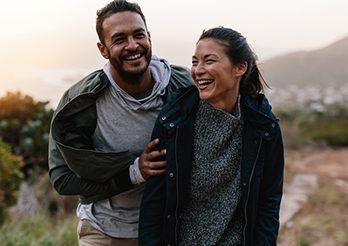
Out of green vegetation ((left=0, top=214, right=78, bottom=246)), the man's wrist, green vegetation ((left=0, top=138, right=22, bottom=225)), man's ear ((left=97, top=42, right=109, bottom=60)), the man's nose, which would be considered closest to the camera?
the man's wrist

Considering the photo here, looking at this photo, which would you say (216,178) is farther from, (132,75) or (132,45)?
(132,45)

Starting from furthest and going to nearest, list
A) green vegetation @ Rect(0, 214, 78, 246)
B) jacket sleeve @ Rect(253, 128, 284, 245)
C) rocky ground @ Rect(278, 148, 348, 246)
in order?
rocky ground @ Rect(278, 148, 348, 246), green vegetation @ Rect(0, 214, 78, 246), jacket sleeve @ Rect(253, 128, 284, 245)

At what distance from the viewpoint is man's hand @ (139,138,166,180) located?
1.83 metres

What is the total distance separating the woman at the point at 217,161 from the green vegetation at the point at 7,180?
2629 millimetres

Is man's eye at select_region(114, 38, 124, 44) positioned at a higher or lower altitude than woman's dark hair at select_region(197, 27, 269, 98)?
higher

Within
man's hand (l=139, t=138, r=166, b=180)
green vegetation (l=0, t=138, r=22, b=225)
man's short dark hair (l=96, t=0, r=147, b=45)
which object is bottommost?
green vegetation (l=0, t=138, r=22, b=225)

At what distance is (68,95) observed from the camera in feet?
7.20

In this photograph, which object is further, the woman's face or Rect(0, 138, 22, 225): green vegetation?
Rect(0, 138, 22, 225): green vegetation

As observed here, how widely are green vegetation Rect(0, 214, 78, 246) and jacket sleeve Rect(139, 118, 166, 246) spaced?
2127mm

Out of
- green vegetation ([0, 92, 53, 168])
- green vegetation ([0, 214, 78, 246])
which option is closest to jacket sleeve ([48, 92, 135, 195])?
green vegetation ([0, 214, 78, 246])

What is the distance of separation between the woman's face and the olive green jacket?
2.37 feet

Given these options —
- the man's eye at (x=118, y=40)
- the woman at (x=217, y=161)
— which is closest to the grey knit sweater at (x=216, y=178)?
the woman at (x=217, y=161)

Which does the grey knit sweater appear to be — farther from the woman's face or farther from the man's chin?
the man's chin

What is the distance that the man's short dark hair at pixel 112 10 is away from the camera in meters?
2.21
